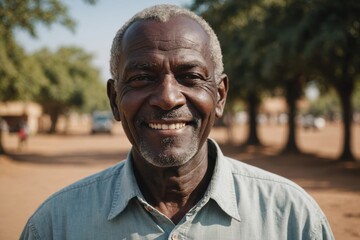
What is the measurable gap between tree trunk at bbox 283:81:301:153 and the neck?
1909 centimetres

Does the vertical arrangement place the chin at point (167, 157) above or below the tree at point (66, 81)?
below

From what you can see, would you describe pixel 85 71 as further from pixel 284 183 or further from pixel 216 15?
pixel 284 183

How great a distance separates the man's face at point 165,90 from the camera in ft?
6.36

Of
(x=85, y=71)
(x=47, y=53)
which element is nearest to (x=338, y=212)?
(x=47, y=53)

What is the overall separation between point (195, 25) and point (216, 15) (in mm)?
18346

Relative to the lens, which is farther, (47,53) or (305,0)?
(47,53)

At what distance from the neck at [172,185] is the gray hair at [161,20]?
18.7 inches

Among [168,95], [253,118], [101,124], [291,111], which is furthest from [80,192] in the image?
[101,124]

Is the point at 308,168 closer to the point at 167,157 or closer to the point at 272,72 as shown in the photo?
the point at 272,72

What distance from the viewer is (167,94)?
1896mm

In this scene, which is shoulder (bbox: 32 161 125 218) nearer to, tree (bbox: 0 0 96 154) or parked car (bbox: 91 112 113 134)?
tree (bbox: 0 0 96 154)

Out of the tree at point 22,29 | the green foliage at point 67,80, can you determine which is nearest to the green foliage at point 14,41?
the tree at point 22,29

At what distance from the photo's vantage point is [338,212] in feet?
25.2

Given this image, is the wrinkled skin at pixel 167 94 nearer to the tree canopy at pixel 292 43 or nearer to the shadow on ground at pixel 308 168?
the shadow on ground at pixel 308 168
